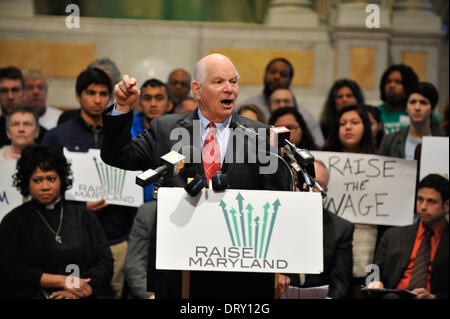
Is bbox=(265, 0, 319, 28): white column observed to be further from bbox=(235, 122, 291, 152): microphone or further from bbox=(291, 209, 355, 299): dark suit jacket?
bbox=(235, 122, 291, 152): microphone

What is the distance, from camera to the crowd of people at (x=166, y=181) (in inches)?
147

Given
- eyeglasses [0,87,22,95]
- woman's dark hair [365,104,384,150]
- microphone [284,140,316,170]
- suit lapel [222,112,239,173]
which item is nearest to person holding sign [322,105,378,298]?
woman's dark hair [365,104,384,150]

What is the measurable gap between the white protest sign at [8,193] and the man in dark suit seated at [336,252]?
7.05 feet

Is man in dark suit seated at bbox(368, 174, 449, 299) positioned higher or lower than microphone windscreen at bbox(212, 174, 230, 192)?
lower

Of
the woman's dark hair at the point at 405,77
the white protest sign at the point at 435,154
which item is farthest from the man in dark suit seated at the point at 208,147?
the woman's dark hair at the point at 405,77

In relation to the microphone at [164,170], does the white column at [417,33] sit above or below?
above

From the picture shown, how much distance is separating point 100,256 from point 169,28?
14.8 ft

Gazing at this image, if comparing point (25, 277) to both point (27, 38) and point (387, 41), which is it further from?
point (387, 41)

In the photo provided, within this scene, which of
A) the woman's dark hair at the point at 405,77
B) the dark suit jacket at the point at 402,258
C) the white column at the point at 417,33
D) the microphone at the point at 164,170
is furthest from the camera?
the white column at the point at 417,33

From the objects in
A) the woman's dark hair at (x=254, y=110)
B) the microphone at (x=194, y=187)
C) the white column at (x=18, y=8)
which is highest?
the white column at (x=18, y=8)

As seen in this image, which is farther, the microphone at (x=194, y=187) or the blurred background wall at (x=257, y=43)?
the blurred background wall at (x=257, y=43)

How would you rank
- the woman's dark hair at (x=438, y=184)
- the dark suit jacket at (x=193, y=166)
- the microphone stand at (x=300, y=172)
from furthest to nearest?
the woman's dark hair at (x=438, y=184) < the dark suit jacket at (x=193, y=166) < the microphone stand at (x=300, y=172)

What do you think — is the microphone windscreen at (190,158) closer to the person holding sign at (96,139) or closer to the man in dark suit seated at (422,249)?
the man in dark suit seated at (422,249)

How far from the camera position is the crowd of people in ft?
12.3
